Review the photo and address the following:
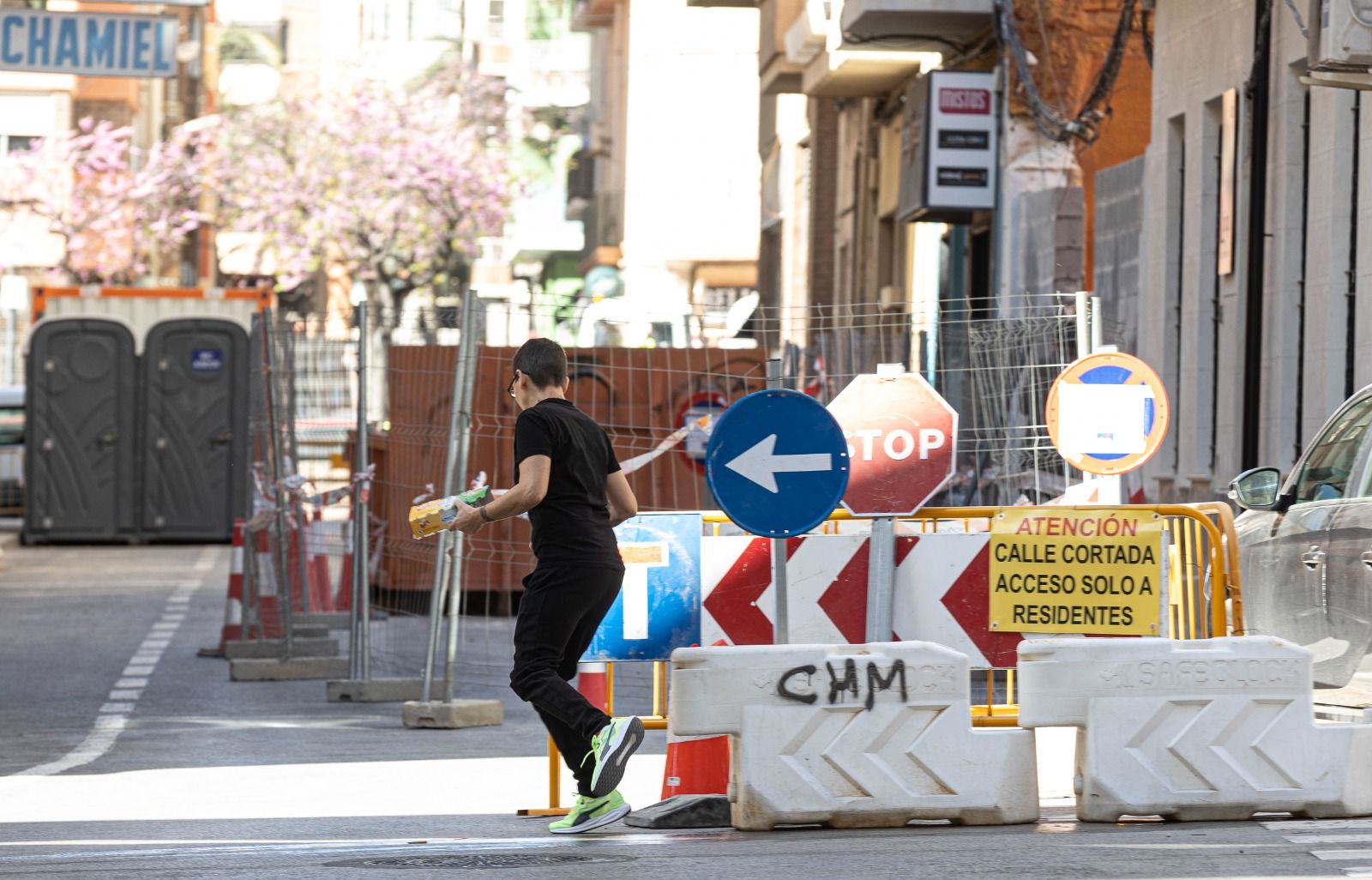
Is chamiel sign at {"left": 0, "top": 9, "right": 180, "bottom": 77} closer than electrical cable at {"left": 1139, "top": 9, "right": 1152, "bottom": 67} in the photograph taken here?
Yes

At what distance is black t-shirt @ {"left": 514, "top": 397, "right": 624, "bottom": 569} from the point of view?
9.21 m

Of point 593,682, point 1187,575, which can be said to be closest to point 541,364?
point 593,682

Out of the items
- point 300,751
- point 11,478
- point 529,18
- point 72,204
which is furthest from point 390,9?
point 300,751

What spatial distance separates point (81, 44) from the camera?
1758 cm

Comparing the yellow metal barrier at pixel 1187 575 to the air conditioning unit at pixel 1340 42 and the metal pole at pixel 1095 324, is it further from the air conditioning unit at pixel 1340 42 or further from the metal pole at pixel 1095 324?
the air conditioning unit at pixel 1340 42

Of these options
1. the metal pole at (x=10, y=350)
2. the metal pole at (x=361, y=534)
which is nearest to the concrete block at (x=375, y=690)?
the metal pole at (x=361, y=534)

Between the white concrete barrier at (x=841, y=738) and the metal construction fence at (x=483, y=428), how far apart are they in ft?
13.1

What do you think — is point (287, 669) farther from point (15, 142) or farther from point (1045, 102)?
point (15, 142)

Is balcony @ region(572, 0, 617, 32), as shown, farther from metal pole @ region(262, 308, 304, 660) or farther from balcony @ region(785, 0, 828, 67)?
metal pole @ region(262, 308, 304, 660)

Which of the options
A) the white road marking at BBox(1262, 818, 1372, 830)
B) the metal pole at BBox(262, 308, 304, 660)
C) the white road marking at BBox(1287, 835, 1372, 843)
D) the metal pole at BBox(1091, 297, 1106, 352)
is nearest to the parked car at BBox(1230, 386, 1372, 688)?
the white road marking at BBox(1262, 818, 1372, 830)

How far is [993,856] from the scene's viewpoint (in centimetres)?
818

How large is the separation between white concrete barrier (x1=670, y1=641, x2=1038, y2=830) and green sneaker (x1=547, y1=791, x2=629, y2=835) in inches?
15.2

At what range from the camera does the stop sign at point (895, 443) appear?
10.2 m

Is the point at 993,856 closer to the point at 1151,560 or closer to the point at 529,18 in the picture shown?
the point at 1151,560
